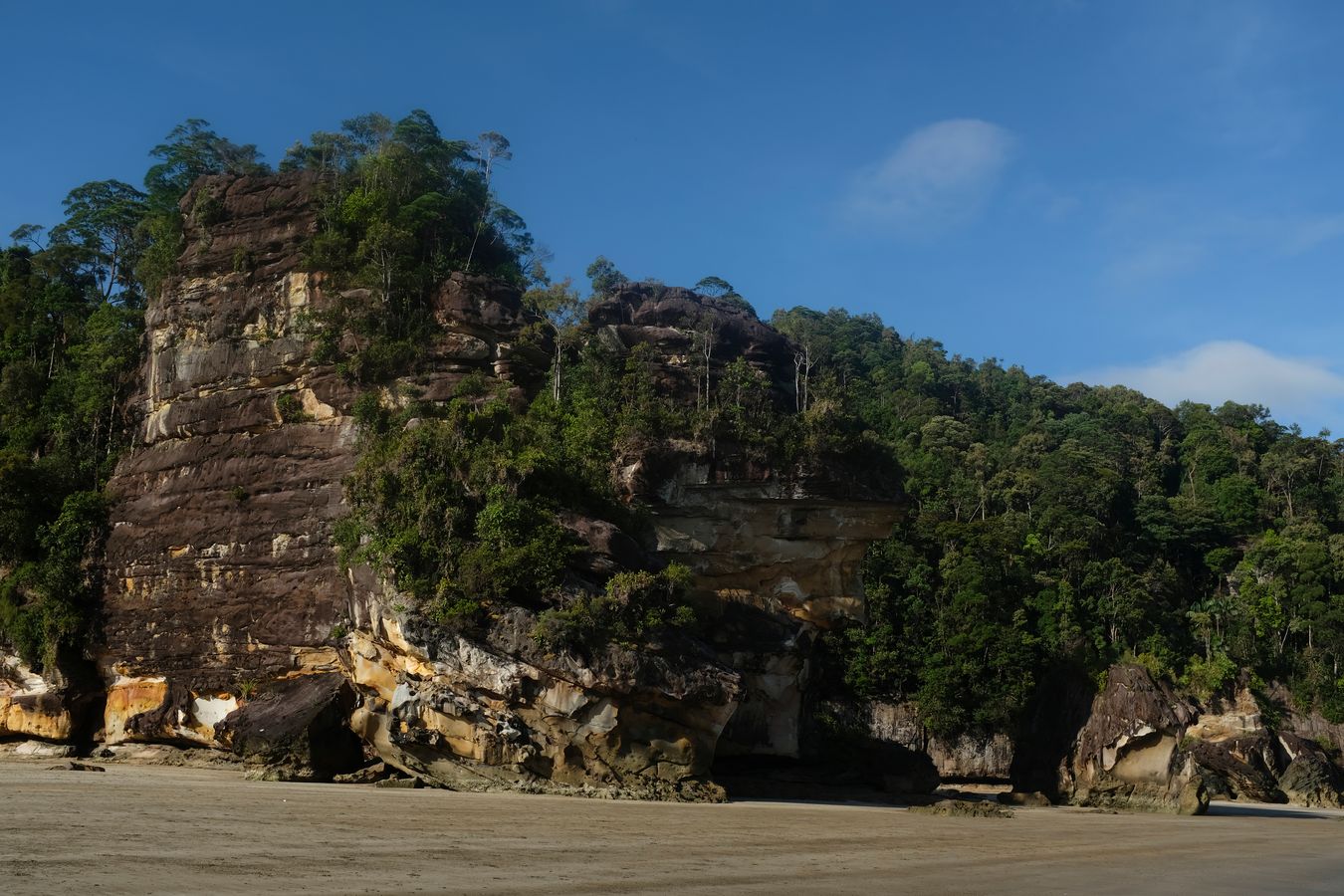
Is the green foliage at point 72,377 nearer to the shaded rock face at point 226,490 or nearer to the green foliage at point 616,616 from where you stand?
the shaded rock face at point 226,490

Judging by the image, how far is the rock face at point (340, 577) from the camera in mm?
23969

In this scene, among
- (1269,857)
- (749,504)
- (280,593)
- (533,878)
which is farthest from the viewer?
(749,504)

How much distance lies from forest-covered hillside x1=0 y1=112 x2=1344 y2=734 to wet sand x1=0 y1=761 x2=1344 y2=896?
6400 mm

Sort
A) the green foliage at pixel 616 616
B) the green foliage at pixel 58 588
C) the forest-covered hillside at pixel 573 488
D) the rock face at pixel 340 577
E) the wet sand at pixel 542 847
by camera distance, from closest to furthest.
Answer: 1. the wet sand at pixel 542 847
2. the green foliage at pixel 616 616
3. the rock face at pixel 340 577
4. the forest-covered hillside at pixel 573 488
5. the green foliage at pixel 58 588

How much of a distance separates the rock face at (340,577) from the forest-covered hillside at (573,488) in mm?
1076

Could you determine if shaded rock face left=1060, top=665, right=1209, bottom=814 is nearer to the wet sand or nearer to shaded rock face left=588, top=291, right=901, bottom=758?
the wet sand

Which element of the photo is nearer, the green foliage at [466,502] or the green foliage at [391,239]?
the green foliage at [466,502]

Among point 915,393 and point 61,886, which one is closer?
point 61,886

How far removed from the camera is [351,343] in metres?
33.2

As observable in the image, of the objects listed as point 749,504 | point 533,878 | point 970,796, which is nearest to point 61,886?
point 533,878

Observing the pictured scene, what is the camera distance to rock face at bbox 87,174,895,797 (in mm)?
23969

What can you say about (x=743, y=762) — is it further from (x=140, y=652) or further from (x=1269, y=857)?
(x=140, y=652)

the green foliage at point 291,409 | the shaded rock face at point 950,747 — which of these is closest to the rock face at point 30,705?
the green foliage at point 291,409

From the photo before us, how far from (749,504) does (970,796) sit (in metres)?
12.7
